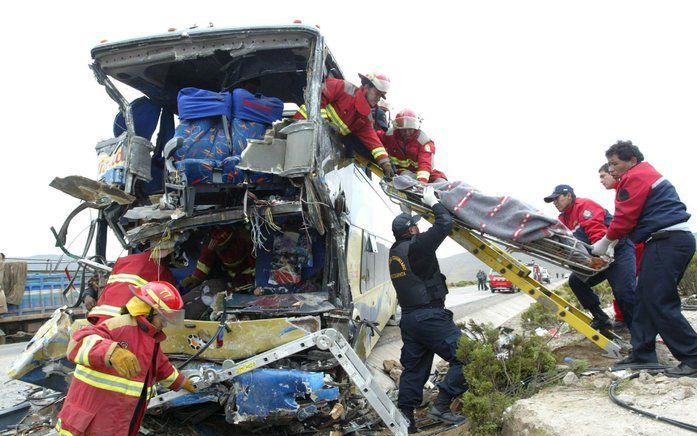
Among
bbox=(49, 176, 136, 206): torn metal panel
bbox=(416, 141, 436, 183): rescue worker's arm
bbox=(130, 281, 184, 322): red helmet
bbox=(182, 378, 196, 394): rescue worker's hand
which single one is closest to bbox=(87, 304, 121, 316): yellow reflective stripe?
bbox=(130, 281, 184, 322): red helmet

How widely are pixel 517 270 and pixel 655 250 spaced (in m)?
1.42

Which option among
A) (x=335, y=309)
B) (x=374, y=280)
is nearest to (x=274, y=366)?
(x=335, y=309)

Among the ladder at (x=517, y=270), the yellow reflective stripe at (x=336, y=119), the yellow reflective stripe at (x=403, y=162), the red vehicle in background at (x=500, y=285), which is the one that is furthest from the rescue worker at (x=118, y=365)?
the red vehicle in background at (x=500, y=285)

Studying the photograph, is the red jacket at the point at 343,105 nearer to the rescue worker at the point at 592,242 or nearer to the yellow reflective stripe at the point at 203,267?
the yellow reflective stripe at the point at 203,267

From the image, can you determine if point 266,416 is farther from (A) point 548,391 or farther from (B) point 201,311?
(A) point 548,391

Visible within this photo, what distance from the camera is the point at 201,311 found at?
15.5 feet

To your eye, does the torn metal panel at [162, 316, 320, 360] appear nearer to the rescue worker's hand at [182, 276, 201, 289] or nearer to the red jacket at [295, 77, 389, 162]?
the rescue worker's hand at [182, 276, 201, 289]

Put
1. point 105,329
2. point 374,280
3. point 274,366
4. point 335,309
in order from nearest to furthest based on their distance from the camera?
point 105,329 < point 274,366 < point 335,309 < point 374,280

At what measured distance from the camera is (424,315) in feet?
14.4

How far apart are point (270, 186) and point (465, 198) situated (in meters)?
1.99

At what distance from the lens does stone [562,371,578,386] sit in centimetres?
389

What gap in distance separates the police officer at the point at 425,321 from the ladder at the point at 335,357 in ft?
2.63

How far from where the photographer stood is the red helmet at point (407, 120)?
6.22 metres

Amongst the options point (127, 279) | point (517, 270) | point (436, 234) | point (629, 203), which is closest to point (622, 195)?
point (629, 203)
